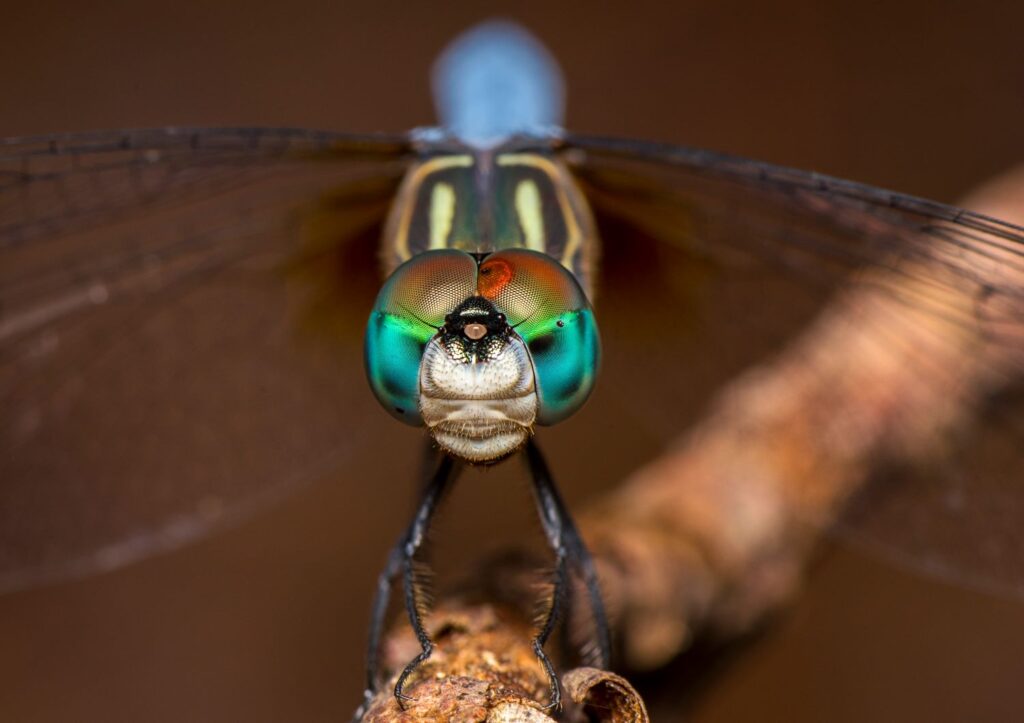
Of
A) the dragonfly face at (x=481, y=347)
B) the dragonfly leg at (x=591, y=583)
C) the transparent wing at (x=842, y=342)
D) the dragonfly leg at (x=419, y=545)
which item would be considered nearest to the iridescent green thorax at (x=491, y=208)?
the transparent wing at (x=842, y=342)

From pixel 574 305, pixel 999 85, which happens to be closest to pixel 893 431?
pixel 574 305

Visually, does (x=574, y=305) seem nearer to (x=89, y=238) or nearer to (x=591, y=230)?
(x=591, y=230)

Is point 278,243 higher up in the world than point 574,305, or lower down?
higher up

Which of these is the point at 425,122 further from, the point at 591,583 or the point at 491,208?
the point at 591,583

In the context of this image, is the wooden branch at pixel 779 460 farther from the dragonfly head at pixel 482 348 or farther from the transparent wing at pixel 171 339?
the transparent wing at pixel 171 339

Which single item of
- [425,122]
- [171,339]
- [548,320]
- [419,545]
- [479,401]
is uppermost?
[425,122]

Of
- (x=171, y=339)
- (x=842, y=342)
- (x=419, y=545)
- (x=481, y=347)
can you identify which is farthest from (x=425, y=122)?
(x=481, y=347)

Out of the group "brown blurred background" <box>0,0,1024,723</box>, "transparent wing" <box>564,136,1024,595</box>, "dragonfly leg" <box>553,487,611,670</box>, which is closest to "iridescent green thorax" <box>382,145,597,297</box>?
"transparent wing" <box>564,136,1024,595</box>

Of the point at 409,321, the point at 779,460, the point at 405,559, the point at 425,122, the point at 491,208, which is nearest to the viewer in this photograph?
the point at 409,321
